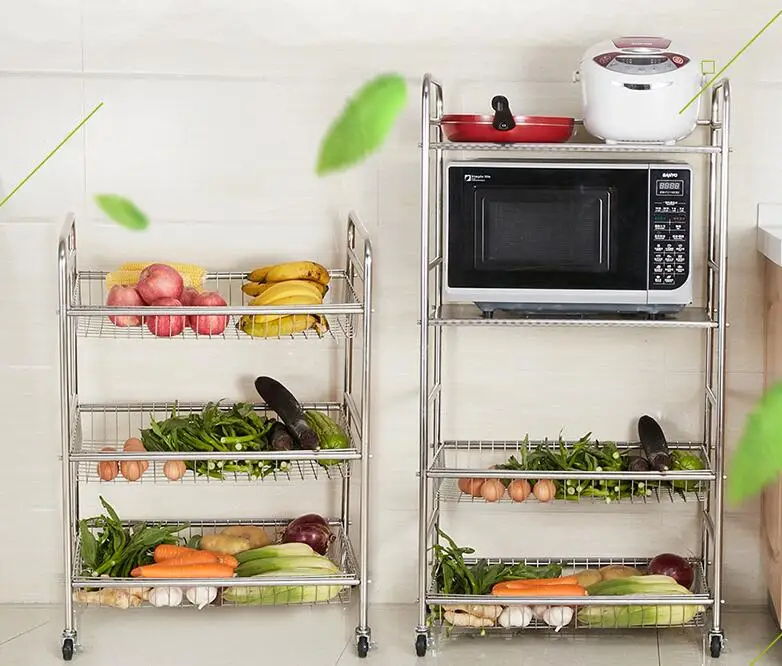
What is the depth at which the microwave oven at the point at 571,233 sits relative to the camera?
6.64 feet

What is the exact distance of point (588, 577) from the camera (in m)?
2.31

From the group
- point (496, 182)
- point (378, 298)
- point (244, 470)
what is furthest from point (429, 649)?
point (496, 182)

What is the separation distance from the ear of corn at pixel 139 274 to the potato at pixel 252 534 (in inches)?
24.1

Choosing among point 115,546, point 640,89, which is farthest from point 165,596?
point 640,89

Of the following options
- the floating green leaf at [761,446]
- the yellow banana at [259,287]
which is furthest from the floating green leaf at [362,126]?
the yellow banana at [259,287]

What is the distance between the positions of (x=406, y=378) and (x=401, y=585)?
1.75 feet

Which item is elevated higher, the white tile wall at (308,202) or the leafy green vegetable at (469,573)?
the white tile wall at (308,202)

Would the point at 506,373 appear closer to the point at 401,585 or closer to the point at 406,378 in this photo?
the point at 406,378

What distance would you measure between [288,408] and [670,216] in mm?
936

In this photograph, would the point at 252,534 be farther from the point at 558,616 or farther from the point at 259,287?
the point at 558,616

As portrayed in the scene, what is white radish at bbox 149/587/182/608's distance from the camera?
219 cm

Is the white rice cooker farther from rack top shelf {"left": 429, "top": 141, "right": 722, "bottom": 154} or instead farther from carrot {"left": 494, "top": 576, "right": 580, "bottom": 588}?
carrot {"left": 494, "top": 576, "right": 580, "bottom": 588}

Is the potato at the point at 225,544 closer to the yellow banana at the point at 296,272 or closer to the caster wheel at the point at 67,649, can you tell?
the caster wheel at the point at 67,649

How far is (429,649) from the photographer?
221 centimetres
